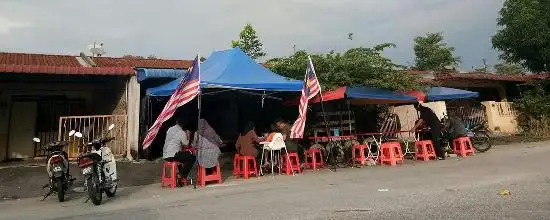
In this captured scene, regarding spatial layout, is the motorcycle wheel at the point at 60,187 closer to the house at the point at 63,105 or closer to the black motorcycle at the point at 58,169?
the black motorcycle at the point at 58,169

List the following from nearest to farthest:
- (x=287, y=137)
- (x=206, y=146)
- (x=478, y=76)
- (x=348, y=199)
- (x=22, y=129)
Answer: (x=348, y=199), (x=206, y=146), (x=287, y=137), (x=22, y=129), (x=478, y=76)

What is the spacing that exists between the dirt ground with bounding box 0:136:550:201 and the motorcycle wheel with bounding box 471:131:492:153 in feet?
Answer: 24.4

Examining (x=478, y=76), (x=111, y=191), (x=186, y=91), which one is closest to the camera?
(x=111, y=191)

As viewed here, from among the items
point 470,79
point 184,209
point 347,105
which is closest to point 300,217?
point 184,209

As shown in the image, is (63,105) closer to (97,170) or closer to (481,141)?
(97,170)

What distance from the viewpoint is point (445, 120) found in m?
12.8

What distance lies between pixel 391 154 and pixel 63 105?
953 centimetres

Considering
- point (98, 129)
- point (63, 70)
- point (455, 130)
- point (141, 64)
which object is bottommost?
point (455, 130)

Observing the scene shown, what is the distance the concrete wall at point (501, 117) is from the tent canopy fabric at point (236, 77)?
41.0 feet

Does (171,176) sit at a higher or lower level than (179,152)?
lower

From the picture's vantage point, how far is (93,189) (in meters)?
6.67

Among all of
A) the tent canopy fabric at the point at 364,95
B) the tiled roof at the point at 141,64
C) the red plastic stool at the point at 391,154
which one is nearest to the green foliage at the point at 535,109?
the tent canopy fabric at the point at 364,95

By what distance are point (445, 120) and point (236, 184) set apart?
7.15 meters

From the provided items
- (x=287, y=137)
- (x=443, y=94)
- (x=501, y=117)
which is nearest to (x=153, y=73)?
(x=287, y=137)
